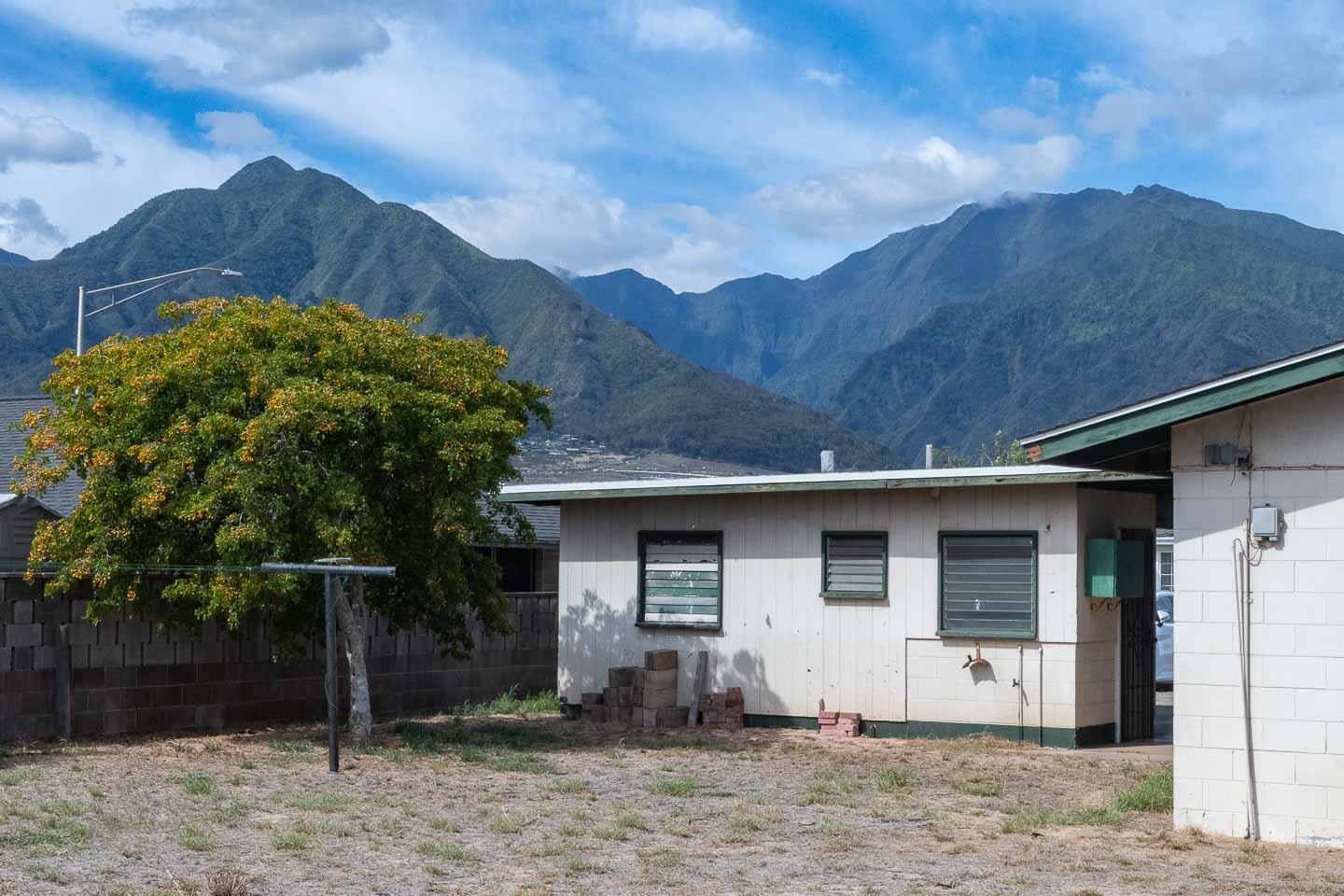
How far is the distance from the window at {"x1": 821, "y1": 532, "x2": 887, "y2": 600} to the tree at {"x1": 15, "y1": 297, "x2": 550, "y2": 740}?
3836 mm

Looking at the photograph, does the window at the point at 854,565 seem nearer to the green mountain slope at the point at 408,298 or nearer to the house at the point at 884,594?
the house at the point at 884,594

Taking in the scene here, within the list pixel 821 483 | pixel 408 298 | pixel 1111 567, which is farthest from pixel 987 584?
pixel 408 298

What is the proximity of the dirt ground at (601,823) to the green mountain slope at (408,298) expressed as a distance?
50.9 m

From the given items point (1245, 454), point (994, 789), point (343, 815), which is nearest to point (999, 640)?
point (994, 789)

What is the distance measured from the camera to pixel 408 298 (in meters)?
132

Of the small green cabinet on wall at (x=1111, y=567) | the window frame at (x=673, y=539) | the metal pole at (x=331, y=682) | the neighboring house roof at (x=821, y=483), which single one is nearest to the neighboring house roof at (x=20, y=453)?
the neighboring house roof at (x=821, y=483)

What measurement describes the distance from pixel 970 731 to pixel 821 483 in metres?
3.02

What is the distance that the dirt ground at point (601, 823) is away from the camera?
893cm

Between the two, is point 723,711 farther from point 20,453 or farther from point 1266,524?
point 20,453

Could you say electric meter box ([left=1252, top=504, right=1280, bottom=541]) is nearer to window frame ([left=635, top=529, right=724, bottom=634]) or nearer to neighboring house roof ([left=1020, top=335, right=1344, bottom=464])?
neighboring house roof ([left=1020, top=335, right=1344, bottom=464])

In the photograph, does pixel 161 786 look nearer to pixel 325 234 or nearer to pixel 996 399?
pixel 325 234

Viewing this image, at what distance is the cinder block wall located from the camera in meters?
14.8

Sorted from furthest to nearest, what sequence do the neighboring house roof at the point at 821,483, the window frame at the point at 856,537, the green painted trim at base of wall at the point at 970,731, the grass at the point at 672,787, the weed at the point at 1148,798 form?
1. the window frame at the point at 856,537
2. the green painted trim at base of wall at the point at 970,731
3. the neighboring house roof at the point at 821,483
4. the grass at the point at 672,787
5. the weed at the point at 1148,798

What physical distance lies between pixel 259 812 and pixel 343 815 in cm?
61
